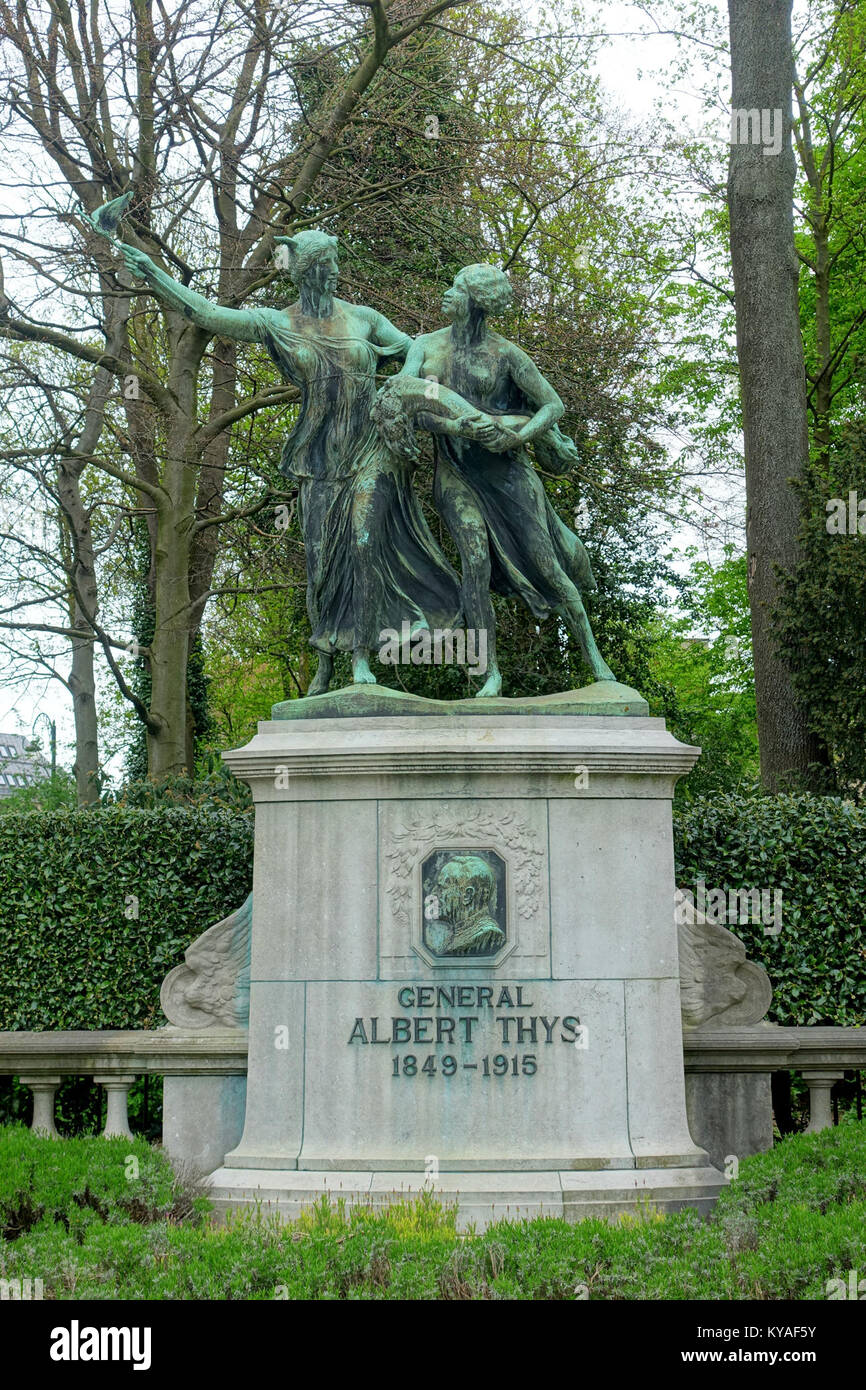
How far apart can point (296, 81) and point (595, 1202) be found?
1217 cm

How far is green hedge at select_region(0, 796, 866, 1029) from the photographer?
10.2m

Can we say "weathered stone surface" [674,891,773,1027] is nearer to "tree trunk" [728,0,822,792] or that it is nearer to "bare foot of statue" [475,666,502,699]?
"bare foot of statue" [475,666,502,699]

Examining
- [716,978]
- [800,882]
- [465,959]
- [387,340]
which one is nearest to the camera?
[465,959]

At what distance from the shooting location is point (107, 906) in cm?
1040

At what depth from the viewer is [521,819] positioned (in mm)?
7859

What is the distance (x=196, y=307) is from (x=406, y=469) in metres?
1.48

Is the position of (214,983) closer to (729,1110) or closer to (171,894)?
(171,894)

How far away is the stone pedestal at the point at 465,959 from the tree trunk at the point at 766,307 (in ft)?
29.1

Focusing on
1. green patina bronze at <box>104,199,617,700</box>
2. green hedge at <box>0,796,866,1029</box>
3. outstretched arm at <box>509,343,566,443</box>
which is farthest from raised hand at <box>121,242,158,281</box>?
green hedge at <box>0,796,866,1029</box>

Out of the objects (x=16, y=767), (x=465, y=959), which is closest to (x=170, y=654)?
(x=465, y=959)

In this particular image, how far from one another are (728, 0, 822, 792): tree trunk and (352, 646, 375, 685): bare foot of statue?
864 cm

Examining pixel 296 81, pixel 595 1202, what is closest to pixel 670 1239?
pixel 595 1202

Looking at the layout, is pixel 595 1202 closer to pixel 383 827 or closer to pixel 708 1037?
pixel 708 1037

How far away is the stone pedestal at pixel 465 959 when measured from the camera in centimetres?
754
